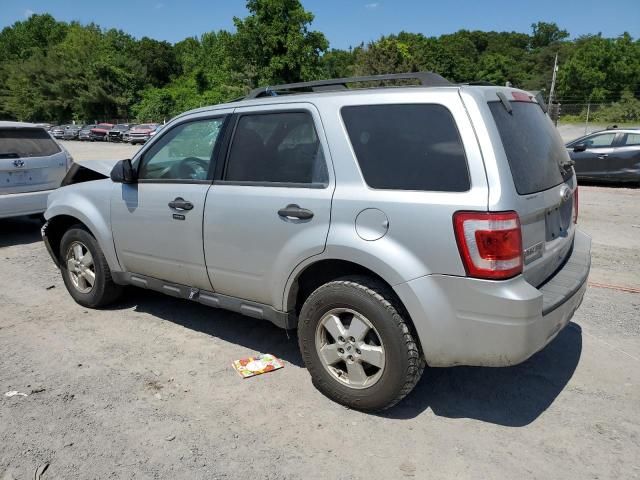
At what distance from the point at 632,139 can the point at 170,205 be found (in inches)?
497

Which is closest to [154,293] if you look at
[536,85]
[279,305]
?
[279,305]

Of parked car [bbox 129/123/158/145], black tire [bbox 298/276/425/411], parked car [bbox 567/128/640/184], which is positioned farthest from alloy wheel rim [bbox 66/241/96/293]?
parked car [bbox 129/123/158/145]

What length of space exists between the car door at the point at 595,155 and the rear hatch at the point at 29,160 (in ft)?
38.4

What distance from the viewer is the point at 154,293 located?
5.53m

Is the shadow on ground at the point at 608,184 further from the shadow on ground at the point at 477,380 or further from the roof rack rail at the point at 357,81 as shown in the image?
the roof rack rail at the point at 357,81

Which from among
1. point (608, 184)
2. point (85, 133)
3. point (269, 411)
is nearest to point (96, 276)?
point (269, 411)

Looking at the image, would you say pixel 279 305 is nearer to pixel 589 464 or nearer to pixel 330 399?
pixel 330 399

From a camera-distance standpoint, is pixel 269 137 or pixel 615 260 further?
pixel 615 260

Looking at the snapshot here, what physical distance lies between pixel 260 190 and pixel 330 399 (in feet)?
4.71

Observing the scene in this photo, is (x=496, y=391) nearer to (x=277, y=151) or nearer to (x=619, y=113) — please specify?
(x=277, y=151)

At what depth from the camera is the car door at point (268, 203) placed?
10.7 ft

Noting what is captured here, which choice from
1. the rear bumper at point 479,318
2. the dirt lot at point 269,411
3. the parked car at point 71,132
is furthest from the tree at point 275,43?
the rear bumper at point 479,318

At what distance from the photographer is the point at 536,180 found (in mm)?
3033

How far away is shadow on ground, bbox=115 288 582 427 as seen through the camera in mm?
3250
